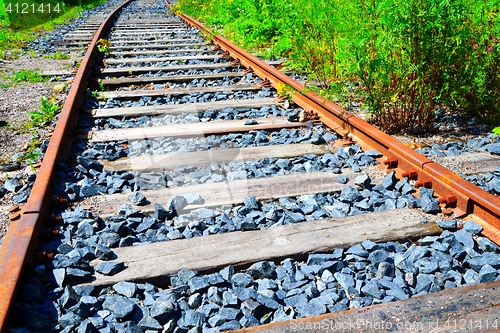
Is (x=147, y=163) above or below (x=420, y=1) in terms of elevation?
below

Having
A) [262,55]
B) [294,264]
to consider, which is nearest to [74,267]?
[294,264]

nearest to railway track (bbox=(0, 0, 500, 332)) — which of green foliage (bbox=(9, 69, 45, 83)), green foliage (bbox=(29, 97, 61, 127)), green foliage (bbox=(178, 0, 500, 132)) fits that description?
green foliage (bbox=(29, 97, 61, 127))

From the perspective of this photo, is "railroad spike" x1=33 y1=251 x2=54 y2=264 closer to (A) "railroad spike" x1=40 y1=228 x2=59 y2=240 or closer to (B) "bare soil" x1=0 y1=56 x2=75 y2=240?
(A) "railroad spike" x1=40 y1=228 x2=59 y2=240

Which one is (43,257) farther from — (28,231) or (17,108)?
(17,108)

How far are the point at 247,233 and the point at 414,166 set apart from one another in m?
1.12

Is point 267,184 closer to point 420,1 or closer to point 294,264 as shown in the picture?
point 294,264

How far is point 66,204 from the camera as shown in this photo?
2.58 metres

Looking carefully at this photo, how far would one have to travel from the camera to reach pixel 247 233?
225 centimetres

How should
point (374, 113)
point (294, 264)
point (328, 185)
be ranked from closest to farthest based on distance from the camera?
point (294, 264)
point (328, 185)
point (374, 113)

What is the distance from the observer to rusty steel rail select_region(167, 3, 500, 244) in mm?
2229

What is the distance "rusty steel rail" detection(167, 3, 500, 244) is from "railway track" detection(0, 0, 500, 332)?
10 mm

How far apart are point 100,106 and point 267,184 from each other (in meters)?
2.37

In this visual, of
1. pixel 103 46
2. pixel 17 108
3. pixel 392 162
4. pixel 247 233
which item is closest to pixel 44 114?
pixel 17 108

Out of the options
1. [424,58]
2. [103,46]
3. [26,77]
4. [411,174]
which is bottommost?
[411,174]
